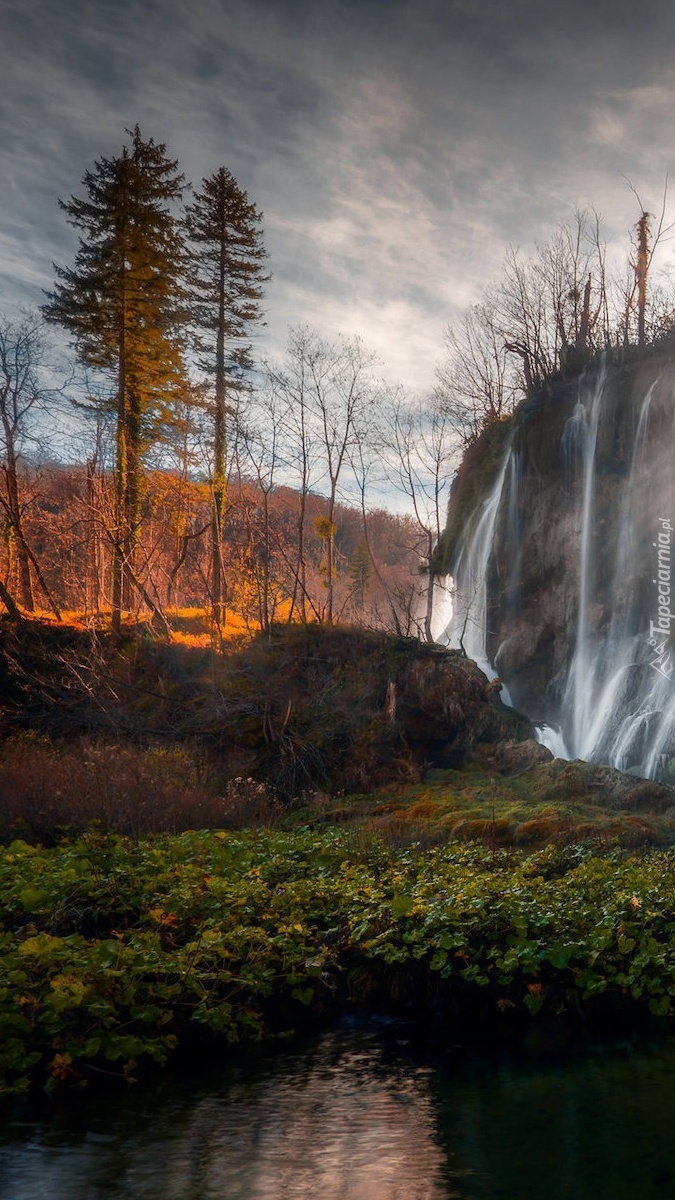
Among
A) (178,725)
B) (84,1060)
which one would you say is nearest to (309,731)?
(178,725)

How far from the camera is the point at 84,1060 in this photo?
6289mm

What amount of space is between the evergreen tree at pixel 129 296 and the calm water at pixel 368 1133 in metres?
23.9

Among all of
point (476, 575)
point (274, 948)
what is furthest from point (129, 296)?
point (274, 948)

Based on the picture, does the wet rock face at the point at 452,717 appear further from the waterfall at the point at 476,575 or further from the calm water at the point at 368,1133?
the calm water at the point at 368,1133

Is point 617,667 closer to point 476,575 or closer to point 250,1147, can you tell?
point 476,575

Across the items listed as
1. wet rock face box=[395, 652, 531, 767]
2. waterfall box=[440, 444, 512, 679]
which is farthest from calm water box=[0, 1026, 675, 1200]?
waterfall box=[440, 444, 512, 679]

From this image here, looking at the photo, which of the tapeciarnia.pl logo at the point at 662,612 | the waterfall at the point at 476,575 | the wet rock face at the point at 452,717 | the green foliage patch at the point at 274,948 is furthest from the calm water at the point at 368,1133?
the waterfall at the point at 476,575

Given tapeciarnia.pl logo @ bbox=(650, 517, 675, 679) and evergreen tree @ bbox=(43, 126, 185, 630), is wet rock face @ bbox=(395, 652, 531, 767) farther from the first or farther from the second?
evergreen tree @ bbox=(43, 126, 185, 630)

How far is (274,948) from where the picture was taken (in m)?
7.87

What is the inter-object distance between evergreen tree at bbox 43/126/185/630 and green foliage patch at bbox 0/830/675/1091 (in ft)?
68.4

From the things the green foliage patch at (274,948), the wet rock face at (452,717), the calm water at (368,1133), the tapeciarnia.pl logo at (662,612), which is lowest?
the calm water at (368,1133)

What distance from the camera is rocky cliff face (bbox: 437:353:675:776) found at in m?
21.5

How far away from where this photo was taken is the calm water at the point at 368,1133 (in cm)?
496

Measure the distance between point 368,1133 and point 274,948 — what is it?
2.37 meters
